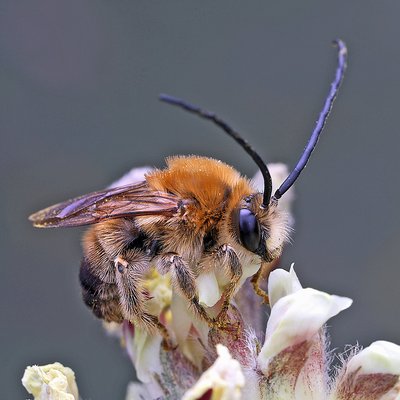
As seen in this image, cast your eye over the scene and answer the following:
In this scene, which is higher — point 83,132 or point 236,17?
point 236,17

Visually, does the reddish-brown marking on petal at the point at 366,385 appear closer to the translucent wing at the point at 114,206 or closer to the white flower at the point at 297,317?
the white flower at the point at 297,317

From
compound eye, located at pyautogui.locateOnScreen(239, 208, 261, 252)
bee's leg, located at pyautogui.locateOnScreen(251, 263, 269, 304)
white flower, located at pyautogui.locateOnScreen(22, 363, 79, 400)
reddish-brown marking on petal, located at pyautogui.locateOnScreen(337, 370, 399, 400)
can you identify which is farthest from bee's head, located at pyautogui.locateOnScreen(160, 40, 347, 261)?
white flower, located at pyautogui.locateOnScreen(22, 363, 79, 400)

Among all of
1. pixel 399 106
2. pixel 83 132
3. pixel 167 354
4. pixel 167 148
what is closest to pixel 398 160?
pixel 399 106

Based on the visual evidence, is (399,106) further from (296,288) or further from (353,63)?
(296,288)

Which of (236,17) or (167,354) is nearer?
(167,354)

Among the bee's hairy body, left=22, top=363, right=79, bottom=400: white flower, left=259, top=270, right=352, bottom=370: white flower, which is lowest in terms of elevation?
left=22, top=363, right=79, bottom=400: white flower

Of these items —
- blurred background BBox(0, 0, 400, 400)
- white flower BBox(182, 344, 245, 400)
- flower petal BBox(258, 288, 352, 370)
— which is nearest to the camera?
white flower BBox(182, 344, 245, 400)

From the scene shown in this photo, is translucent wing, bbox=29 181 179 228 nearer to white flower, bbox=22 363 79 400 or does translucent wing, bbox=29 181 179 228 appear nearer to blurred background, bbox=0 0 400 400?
white flower, bbox=22 363 79 400
